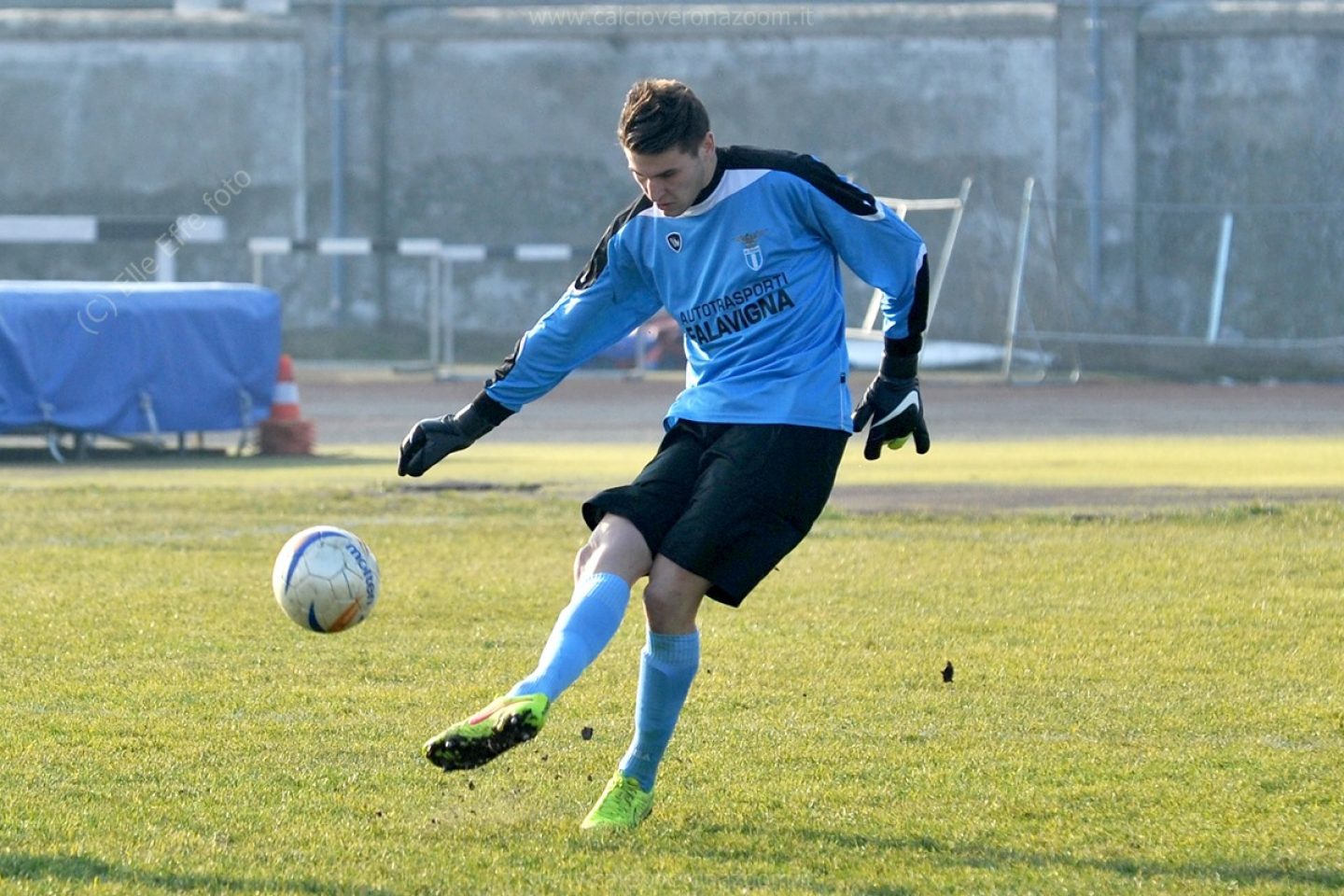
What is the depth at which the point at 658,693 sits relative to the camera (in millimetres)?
4762

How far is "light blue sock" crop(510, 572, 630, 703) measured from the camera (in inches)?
167

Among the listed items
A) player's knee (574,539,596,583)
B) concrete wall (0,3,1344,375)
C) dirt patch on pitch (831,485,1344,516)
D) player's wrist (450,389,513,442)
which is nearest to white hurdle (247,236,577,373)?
concrete wall (0,3,1344,375)

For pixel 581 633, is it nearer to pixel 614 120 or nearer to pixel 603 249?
pixel 603 249

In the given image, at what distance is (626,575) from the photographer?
4.55 m

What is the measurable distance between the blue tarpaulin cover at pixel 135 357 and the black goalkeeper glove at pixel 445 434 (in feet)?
33.5

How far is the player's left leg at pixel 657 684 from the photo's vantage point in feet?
15.1

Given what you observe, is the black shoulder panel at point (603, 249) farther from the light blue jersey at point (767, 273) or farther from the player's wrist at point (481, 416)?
the player's wrist at point (481, 416)

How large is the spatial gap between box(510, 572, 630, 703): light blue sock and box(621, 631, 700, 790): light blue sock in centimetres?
23

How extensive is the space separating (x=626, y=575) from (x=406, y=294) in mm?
25190

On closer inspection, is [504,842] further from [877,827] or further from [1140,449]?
[1140,449]

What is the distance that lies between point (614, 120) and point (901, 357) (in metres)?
24.3

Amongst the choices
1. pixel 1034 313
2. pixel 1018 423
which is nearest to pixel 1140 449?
pixel 1018 423

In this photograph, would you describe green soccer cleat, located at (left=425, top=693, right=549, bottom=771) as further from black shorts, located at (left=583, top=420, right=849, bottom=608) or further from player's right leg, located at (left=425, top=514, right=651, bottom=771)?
black shorts, located at (left=583, top=420, right=849, bottom=608)

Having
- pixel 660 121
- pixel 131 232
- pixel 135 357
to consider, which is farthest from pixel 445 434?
pixel 131 232
